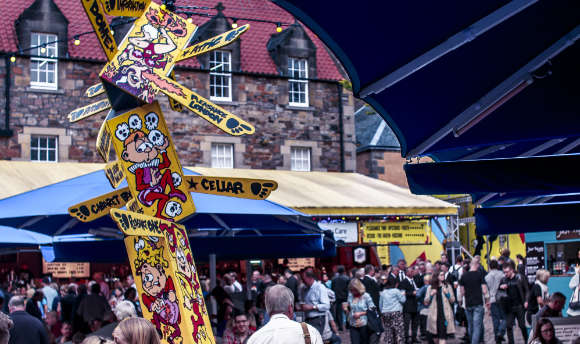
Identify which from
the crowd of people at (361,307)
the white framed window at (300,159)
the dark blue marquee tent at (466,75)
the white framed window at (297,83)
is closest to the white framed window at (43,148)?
the crowd of people at (361,307)

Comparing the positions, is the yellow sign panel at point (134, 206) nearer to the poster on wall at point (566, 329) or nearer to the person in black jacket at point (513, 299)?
the poster on wall at point (566, 329)

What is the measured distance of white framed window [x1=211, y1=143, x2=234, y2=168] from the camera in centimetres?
2280

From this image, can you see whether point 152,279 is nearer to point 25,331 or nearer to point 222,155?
point 25,331

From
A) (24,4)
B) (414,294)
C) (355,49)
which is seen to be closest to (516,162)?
(355,49)

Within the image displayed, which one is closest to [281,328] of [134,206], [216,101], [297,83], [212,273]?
[134,206]

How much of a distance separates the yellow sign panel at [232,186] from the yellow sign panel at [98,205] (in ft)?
2.25

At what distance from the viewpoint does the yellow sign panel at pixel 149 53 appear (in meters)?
7.14

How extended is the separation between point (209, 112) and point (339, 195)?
567 inches

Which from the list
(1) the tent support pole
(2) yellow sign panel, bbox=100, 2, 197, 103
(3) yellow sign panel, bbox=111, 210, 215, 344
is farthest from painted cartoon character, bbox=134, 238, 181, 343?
(1) the tent support pole

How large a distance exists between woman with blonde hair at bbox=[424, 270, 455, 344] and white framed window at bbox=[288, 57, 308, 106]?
10.8 m

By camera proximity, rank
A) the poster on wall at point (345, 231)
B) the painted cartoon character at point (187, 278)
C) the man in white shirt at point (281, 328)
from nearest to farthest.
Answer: the man in white shirt at point (281, 328) < the painted cartoon character at point (187, 278) < the poster on wall at point (345, 231)

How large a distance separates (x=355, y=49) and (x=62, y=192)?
565 centimetres

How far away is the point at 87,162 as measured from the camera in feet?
68.8

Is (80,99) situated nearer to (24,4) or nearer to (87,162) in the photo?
(87,162)
